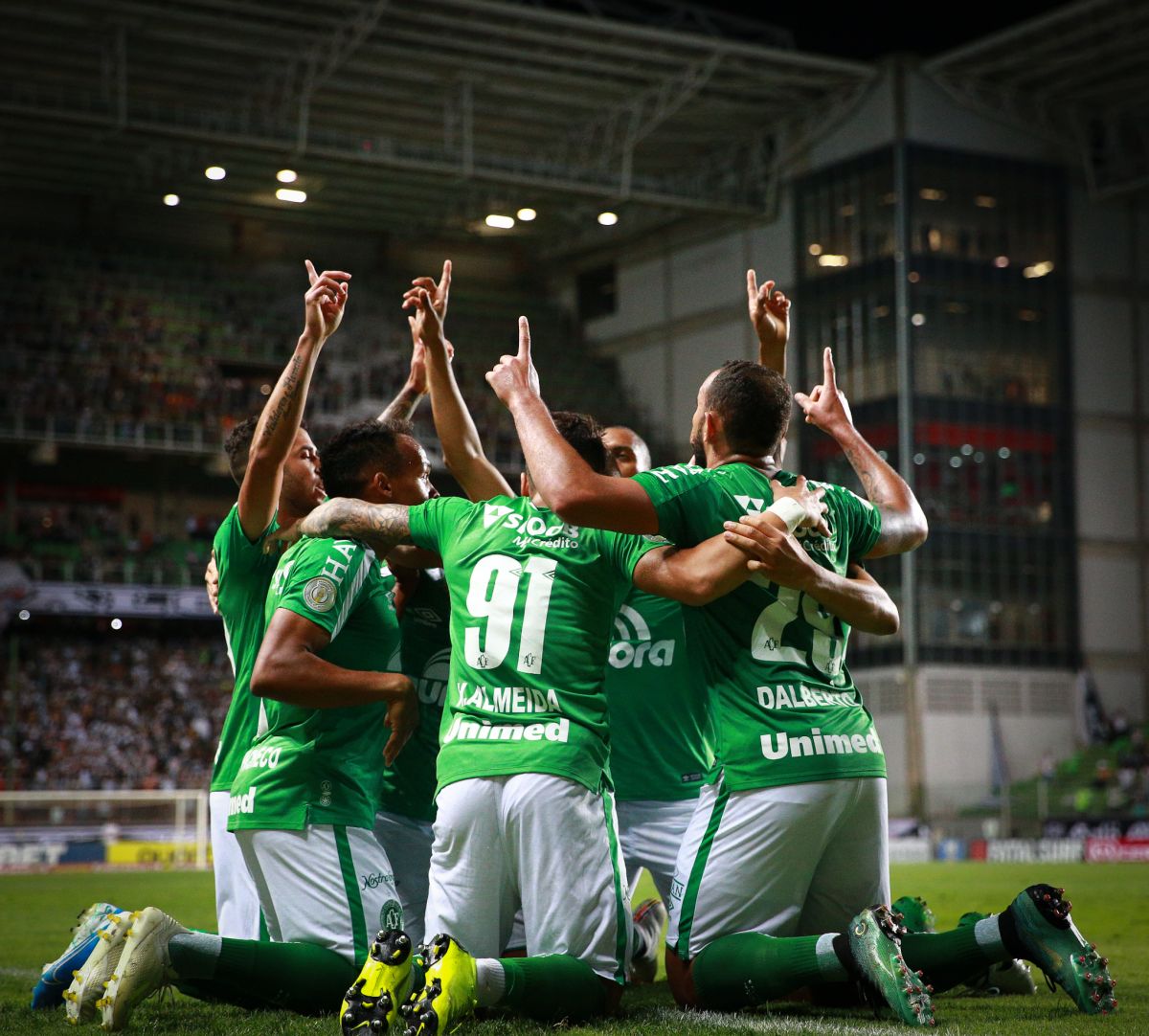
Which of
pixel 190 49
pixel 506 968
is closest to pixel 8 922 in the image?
pixel 506 968

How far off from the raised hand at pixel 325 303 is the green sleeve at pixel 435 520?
0.91 metres

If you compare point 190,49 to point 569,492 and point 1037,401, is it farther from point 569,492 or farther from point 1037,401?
point 569,492

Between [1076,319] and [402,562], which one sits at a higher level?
[1076,319]

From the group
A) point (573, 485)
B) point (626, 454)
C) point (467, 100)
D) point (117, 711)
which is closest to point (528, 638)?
point (573, 485)

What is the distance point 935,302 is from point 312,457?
38339 mm

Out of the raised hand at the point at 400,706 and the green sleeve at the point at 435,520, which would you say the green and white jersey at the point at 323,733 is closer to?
the raised hand at the point at 400,706

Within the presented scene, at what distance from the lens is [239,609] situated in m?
6.56

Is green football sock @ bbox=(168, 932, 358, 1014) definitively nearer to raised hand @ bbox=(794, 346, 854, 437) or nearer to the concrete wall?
raised hand @ bbox=(794, 346, 854, 437)

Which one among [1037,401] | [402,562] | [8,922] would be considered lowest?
[8,922]

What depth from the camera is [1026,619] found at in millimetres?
43594

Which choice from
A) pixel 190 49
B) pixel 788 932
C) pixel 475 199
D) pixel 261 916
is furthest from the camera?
pixel 475 199

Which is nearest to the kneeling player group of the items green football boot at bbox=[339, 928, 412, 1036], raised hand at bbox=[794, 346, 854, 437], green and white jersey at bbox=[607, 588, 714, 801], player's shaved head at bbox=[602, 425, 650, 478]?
green football boot at bbox=[339, 928, 412, 1036]

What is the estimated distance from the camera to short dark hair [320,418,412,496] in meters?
6.12

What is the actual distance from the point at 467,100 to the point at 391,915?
3548cm
